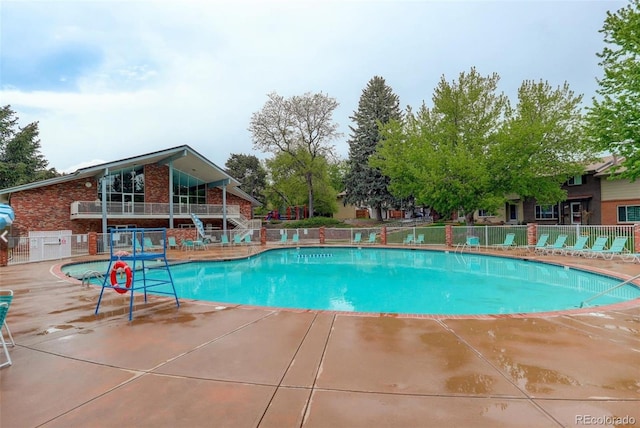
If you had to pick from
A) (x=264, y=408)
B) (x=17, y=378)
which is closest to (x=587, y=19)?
(x=264, y=408)

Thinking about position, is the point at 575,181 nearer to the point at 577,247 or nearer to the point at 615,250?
the point at 577,247

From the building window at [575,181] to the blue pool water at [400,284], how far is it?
1412 cm

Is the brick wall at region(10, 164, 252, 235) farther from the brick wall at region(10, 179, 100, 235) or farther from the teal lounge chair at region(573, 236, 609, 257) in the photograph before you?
the teal lounge chair at region(573, 236, 609, 257)

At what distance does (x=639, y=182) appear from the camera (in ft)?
69.4

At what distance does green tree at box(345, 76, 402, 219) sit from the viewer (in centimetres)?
3127

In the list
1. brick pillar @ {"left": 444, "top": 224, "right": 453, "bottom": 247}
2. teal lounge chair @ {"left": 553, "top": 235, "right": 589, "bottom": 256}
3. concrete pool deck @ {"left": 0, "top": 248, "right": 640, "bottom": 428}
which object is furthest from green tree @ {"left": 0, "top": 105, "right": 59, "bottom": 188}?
teal lounge chair @ {"left": 553, "top": 235, "right": 589, "bottom": 256}

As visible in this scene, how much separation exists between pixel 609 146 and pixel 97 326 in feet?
58.5

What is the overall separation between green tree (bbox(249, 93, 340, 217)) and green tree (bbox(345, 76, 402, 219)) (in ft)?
8.80

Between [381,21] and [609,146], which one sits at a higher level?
[381,21]

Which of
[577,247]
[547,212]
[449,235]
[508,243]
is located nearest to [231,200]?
[449,235]

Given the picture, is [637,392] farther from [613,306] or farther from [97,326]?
[97,326]

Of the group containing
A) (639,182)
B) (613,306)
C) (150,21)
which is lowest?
(613,306)

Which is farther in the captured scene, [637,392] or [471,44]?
[471,44]

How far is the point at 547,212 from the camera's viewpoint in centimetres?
2664
